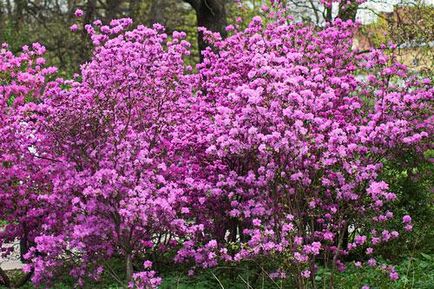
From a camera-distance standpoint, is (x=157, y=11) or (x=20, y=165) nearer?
(x=20, y=165)

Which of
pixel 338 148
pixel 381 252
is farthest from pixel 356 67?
pixel 338 148

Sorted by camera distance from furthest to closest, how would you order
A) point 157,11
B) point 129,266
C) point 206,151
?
1. point 157,11
2. point 129,266
3. point 206,151

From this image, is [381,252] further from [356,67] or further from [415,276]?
[356,67]

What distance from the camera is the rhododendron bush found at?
6.13 m

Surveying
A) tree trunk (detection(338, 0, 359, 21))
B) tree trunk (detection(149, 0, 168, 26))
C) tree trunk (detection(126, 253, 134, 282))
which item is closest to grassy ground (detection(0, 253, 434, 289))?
tree trunk (detection(126, 253, 134, 282))

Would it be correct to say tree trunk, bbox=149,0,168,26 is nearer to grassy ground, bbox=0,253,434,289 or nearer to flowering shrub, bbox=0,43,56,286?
flowering shrub, bbox=0,43,56,286

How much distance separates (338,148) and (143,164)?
1.91 m

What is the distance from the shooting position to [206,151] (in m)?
6.14

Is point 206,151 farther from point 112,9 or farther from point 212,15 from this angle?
point 112,9

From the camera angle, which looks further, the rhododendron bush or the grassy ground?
the grassy ground

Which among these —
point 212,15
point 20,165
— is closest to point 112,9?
point 212,15

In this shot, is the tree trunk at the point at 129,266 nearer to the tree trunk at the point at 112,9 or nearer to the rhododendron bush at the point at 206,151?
the rhododendron bush at the point at 206,151

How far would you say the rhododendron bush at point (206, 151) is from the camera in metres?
6.13

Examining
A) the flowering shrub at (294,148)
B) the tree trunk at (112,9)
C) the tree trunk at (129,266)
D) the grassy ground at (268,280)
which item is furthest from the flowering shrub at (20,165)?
the tree trunk at (112,9)
